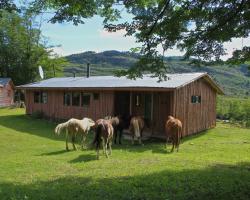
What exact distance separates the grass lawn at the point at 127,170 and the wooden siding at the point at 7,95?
88.8 ft

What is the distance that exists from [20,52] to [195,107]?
3810 cm

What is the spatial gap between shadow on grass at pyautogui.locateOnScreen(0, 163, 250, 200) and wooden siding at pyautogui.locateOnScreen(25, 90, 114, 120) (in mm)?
13229

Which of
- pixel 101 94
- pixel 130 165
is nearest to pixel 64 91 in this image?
pixel 101 94

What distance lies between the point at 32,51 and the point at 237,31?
49.4 m

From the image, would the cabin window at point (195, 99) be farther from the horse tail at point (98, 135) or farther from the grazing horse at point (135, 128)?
the horse tail at point (98, 135)

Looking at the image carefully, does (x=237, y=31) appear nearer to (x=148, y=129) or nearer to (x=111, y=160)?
(x=111, y=160)

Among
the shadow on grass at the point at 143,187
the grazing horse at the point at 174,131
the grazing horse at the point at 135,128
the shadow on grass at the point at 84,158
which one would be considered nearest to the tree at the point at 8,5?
the shadow on grass at the point at 143,187

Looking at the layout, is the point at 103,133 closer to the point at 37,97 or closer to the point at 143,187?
the point at 143,187

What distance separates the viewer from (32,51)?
5631 cm

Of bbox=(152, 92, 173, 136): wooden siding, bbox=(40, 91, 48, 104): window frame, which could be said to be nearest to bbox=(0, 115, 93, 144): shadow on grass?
bbox=(40, 91, 48, 104): window frame

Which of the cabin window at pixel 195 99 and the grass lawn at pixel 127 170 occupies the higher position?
the cabin window at pixel 195 99

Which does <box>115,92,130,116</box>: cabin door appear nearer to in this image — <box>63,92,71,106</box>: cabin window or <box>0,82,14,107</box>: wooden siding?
<box>63,92,71,106</box>: cabin window

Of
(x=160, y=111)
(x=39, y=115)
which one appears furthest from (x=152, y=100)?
(x=39, y=115)

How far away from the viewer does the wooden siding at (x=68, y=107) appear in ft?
80.3
